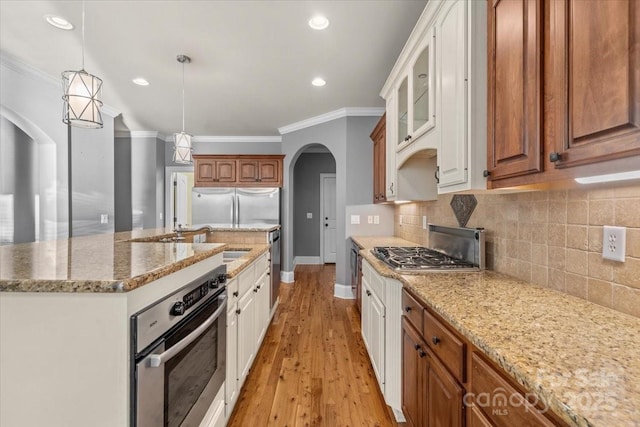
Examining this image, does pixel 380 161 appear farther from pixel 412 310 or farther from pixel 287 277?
pixel 287 277

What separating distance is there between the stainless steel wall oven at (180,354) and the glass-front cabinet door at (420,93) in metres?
1.56

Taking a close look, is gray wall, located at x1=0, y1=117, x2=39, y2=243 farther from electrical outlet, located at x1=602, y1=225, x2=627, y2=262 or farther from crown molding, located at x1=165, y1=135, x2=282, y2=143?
electrical outlet, located at x1=602, y1=225, x2=627, y2=262

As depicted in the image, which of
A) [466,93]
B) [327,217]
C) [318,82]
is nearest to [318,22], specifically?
[318,82]

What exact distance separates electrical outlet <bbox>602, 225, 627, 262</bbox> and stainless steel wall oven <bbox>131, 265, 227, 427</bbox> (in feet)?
5.12

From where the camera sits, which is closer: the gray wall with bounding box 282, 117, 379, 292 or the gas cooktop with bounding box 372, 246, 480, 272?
the gas cooktop with bounding box 372, 246, 480, 272

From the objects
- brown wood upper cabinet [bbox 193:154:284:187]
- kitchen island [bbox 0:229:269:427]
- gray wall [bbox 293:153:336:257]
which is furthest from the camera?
gray wall [bbox 293:153:336:257]

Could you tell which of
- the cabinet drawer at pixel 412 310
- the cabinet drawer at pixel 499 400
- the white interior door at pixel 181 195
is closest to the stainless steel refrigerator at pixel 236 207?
the white interior door at pixel 181 195

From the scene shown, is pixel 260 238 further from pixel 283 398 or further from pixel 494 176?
pixel 494 176

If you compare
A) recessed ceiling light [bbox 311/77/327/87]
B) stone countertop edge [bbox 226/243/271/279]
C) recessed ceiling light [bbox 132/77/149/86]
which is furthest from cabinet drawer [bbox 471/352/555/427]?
recessed ceiling light [bbox 132/77/149/86]

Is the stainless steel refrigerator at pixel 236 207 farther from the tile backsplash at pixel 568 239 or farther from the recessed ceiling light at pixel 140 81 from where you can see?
the tile backsplash at pixel 568 239

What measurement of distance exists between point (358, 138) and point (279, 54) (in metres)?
1.83

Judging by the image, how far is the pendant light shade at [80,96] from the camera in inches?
76.2

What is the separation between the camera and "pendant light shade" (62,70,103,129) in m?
1.94

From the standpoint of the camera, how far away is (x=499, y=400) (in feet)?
2.56
